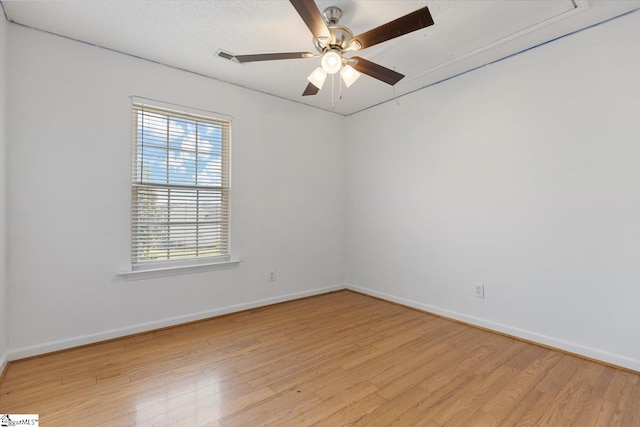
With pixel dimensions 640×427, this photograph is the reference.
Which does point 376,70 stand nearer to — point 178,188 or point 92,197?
point 178,188

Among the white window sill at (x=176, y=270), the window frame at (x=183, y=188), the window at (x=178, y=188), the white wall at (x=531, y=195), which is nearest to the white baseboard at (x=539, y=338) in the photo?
the white wall at (x=531, y=195)

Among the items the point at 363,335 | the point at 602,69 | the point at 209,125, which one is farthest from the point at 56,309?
the point at 602,69

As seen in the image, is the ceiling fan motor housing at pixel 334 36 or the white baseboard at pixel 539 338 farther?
the white baseboard at pixel 539 338

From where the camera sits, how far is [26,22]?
232cm

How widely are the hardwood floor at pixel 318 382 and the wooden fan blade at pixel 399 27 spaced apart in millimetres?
2173

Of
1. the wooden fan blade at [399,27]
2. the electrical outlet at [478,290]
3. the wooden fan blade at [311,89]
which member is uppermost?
the wooden fan blade at [399,27]

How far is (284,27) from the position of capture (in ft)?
7.74

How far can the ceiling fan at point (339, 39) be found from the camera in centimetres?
165

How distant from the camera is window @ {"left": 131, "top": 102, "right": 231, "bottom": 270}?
287 centimetres

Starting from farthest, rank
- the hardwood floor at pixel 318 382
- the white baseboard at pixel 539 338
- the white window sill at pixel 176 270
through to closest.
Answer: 1. the white window sill at pixel 176 270
2. the white baseboard at pixel 539 338
3. the hardwood floor at pixel 318 382

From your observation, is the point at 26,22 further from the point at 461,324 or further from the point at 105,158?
the point at 461,324

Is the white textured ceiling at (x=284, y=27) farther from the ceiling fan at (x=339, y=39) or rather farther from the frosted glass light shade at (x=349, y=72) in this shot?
the frosted glass light shade at (x=349, y=72)

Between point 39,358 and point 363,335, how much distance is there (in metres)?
2.61

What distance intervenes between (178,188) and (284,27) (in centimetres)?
178
